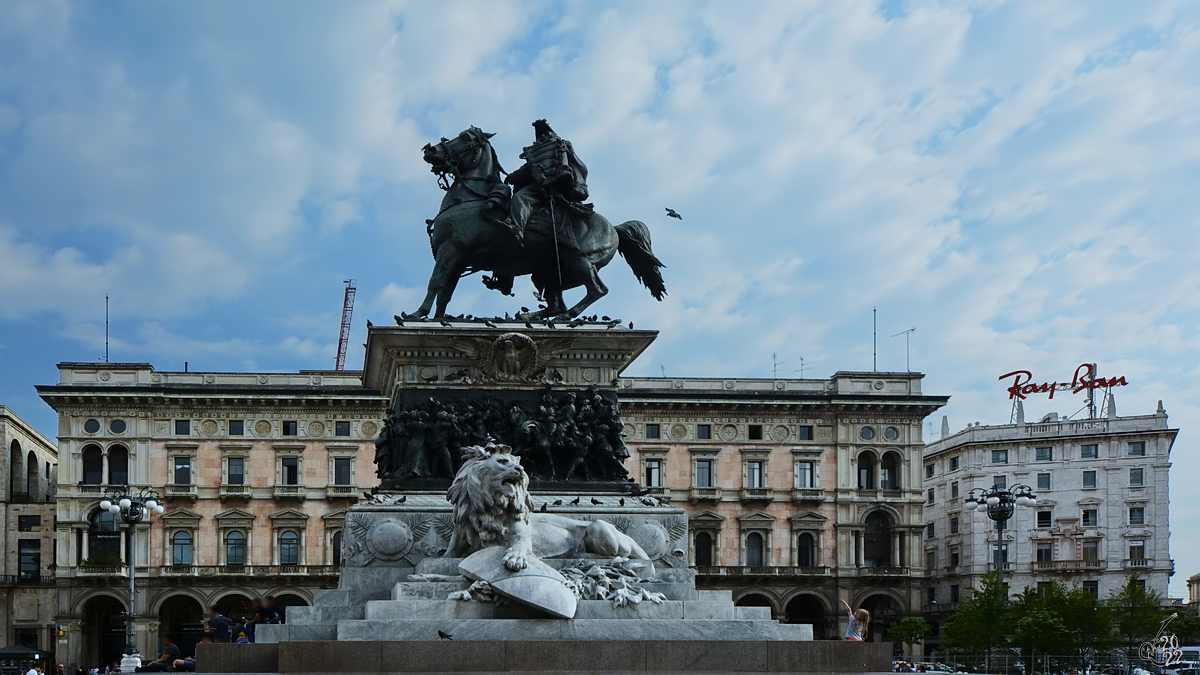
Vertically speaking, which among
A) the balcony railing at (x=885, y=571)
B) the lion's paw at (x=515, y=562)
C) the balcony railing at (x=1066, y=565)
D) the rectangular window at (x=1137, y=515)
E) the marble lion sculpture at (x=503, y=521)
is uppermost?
the marble lion sculpture at (x=503, y=521)

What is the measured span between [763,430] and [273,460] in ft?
80.7

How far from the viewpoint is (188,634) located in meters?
75.7

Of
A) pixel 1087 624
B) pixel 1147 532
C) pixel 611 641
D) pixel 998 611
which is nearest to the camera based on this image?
pixel 611 641

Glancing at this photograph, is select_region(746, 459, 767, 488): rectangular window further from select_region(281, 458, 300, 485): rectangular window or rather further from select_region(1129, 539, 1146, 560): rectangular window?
select_region(1129, 539, 1146, 560): rectangular window

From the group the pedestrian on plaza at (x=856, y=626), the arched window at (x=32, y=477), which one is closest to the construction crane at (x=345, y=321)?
the arched window at (x=32, y=477)

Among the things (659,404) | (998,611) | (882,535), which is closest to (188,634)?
(659,404)

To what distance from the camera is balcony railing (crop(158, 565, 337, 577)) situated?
73250 millimetres

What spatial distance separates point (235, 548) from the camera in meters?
74.8

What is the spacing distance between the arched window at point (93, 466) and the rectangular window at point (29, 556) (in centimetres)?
597

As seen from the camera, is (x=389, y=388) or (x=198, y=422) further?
(x=198, y=422)

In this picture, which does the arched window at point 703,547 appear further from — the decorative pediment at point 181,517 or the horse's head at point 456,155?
the horse's head at point 456,155

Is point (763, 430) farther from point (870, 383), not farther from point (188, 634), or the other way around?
point (188, 634)

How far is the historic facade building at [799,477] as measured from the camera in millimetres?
76812

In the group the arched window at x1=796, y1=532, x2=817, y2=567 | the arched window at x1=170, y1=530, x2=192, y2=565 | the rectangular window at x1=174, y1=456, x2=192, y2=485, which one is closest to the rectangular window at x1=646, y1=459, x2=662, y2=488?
the arched window at x1=796, y1=532, x2=817, y2=567
